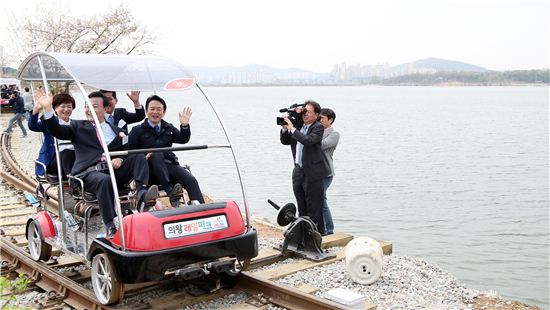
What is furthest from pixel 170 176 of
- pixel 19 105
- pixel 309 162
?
pixel 19 105

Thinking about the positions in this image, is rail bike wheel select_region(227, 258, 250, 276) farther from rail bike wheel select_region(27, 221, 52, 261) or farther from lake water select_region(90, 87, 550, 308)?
lake water select_region(90, 87, 550, 308)

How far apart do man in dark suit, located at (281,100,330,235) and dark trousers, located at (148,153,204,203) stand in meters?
1.80

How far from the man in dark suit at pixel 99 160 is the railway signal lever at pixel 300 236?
2.16 meters

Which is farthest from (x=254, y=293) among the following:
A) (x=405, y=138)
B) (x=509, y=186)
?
(x=405, y=138)

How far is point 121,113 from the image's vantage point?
25.7 feet

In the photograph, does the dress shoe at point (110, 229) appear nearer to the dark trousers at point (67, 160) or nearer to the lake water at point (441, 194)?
the dark trousers at point (67, 160)

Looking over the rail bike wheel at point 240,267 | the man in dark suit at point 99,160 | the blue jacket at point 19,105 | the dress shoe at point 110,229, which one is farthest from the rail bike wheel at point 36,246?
the blue jacket at point 19,105

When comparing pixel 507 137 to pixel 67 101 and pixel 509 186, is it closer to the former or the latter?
pixel 509 186

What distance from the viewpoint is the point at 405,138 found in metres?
38.5

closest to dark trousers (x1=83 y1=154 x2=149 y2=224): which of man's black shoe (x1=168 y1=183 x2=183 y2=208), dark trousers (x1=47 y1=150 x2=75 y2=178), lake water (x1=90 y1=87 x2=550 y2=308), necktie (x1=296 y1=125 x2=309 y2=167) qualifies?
man's black shoe (x1=168 y1=183 x2=183 y2=208)

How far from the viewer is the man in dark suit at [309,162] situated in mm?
8195

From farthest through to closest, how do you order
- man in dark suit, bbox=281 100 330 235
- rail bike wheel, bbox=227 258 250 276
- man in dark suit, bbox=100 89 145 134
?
man in dark suit, bbox=281 100 330 235, man in dark suit, bbox=100 89 145 134, rail bike wheel, bbox=227 258 250 276

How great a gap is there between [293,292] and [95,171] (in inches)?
98.2

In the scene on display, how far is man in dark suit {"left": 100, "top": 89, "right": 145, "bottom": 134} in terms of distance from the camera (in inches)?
294
